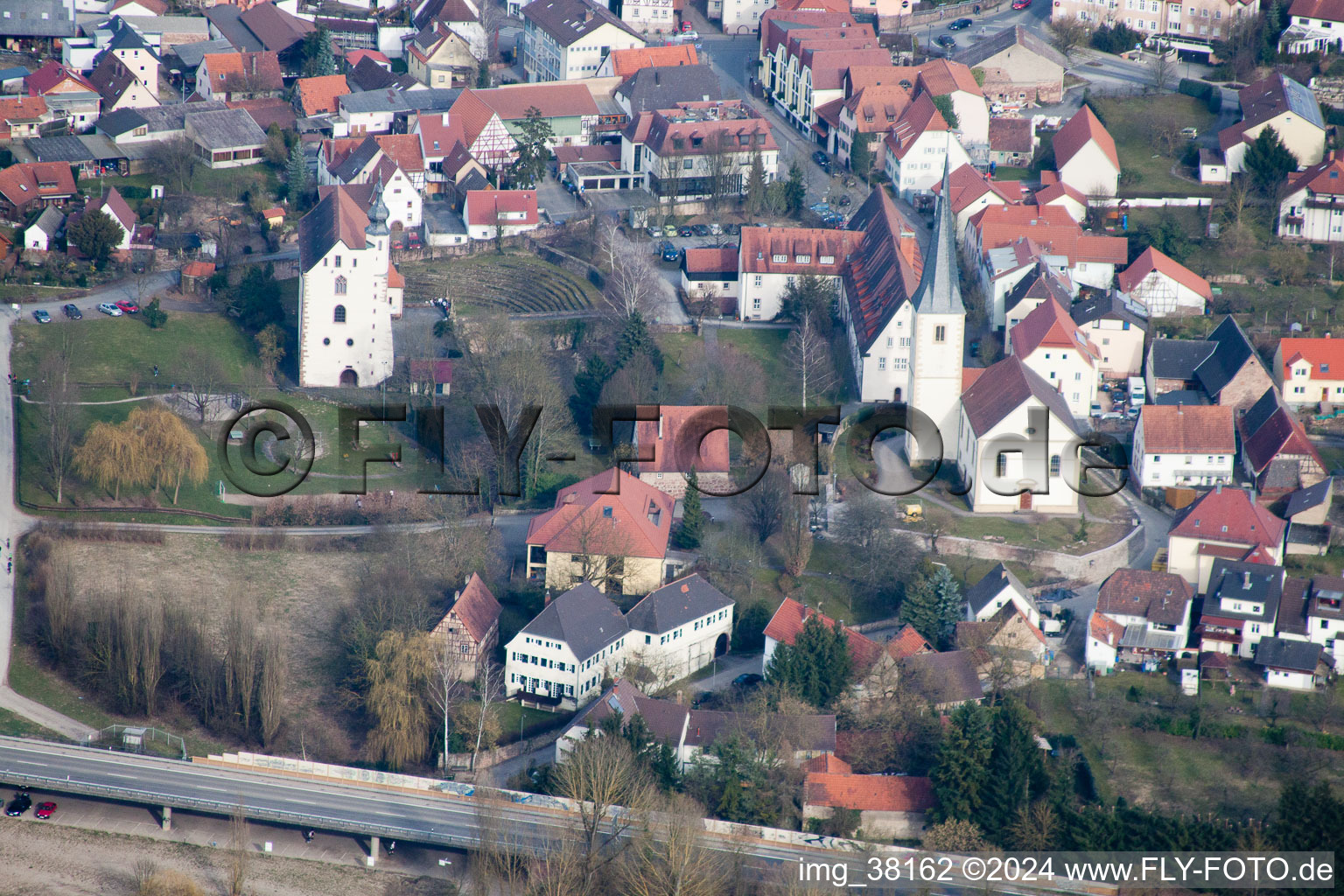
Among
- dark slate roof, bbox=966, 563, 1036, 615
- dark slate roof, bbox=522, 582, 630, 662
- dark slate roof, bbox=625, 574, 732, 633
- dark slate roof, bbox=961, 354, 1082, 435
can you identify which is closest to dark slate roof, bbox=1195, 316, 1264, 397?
dark slate roof, bbox=961, 354, 1082, 435

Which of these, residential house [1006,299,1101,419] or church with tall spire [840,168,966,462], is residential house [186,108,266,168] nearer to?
church with tall spire [840,168,966,462]

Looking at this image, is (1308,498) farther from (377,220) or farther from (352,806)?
(377,220)

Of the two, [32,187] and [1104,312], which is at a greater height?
[1104,312]

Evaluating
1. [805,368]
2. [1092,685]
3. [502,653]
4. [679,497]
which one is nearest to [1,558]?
[502,653]

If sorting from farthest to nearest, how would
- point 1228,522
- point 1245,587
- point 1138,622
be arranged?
point 1228,522, point 1245,587, point 1138,622

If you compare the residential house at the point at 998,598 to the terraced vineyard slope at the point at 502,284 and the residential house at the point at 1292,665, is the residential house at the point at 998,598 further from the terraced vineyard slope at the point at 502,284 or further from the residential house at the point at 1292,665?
the terraced vineyard slope at the point at 502,284

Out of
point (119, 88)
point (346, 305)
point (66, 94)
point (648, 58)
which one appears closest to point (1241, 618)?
point (346, 305)

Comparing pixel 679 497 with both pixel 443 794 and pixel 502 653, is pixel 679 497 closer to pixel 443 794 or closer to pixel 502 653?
pixel 502 653
